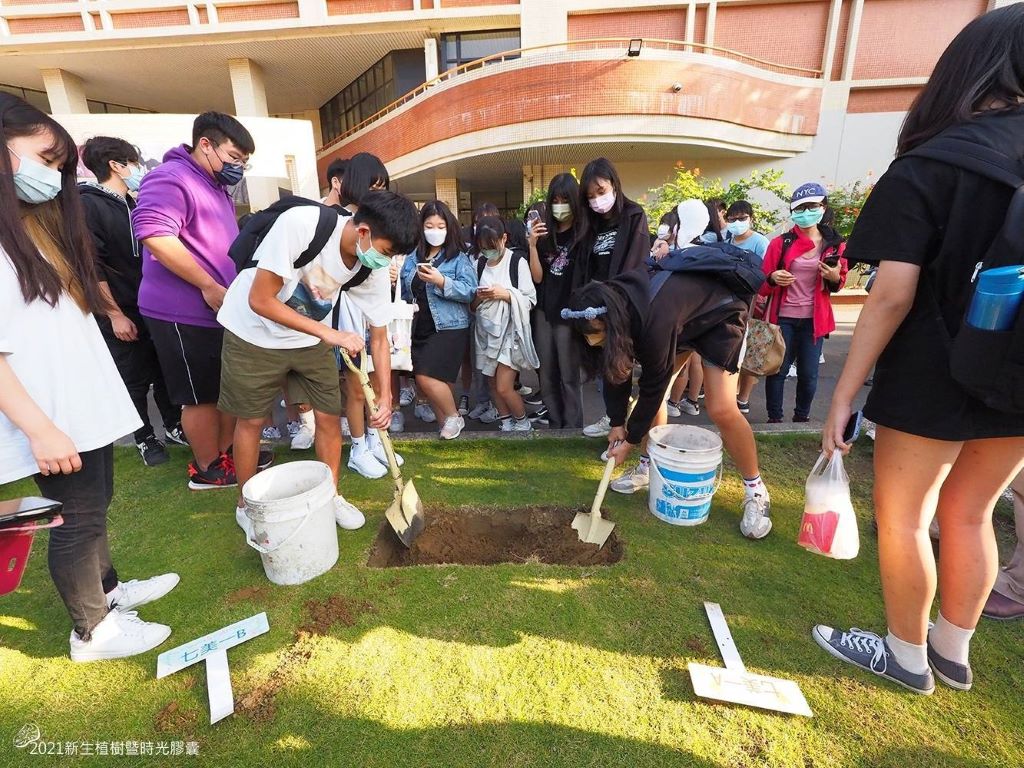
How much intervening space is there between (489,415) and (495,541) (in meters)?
1.87

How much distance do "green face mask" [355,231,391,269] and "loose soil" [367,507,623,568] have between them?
1.50 m

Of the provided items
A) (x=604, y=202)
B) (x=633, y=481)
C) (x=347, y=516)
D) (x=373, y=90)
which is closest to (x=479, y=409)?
(x=633, y=481)

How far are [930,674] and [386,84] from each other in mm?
20345

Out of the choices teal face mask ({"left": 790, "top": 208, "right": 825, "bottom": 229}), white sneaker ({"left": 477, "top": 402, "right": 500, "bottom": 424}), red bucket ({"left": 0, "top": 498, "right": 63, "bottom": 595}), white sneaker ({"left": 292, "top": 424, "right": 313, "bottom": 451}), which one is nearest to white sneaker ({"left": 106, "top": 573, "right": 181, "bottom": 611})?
red bucket ({"left": 0, "top": 498, "right": 63, "bottom": 595})

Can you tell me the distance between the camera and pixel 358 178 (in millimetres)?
3148

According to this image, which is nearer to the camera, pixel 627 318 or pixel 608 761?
pixel 608 761

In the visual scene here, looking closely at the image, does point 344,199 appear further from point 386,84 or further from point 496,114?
point 386,84

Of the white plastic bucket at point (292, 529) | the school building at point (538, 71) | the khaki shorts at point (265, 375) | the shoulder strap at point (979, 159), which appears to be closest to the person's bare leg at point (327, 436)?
the khaki shorts at point (265, 375)

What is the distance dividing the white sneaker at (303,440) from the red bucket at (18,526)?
239cm

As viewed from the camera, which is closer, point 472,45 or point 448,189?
point 472,45

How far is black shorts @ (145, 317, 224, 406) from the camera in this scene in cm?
299

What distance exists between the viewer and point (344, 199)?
3.22 meters

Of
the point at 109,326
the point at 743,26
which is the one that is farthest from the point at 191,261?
the point at 743,26

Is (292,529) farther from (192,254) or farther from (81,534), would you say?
(192,254)
